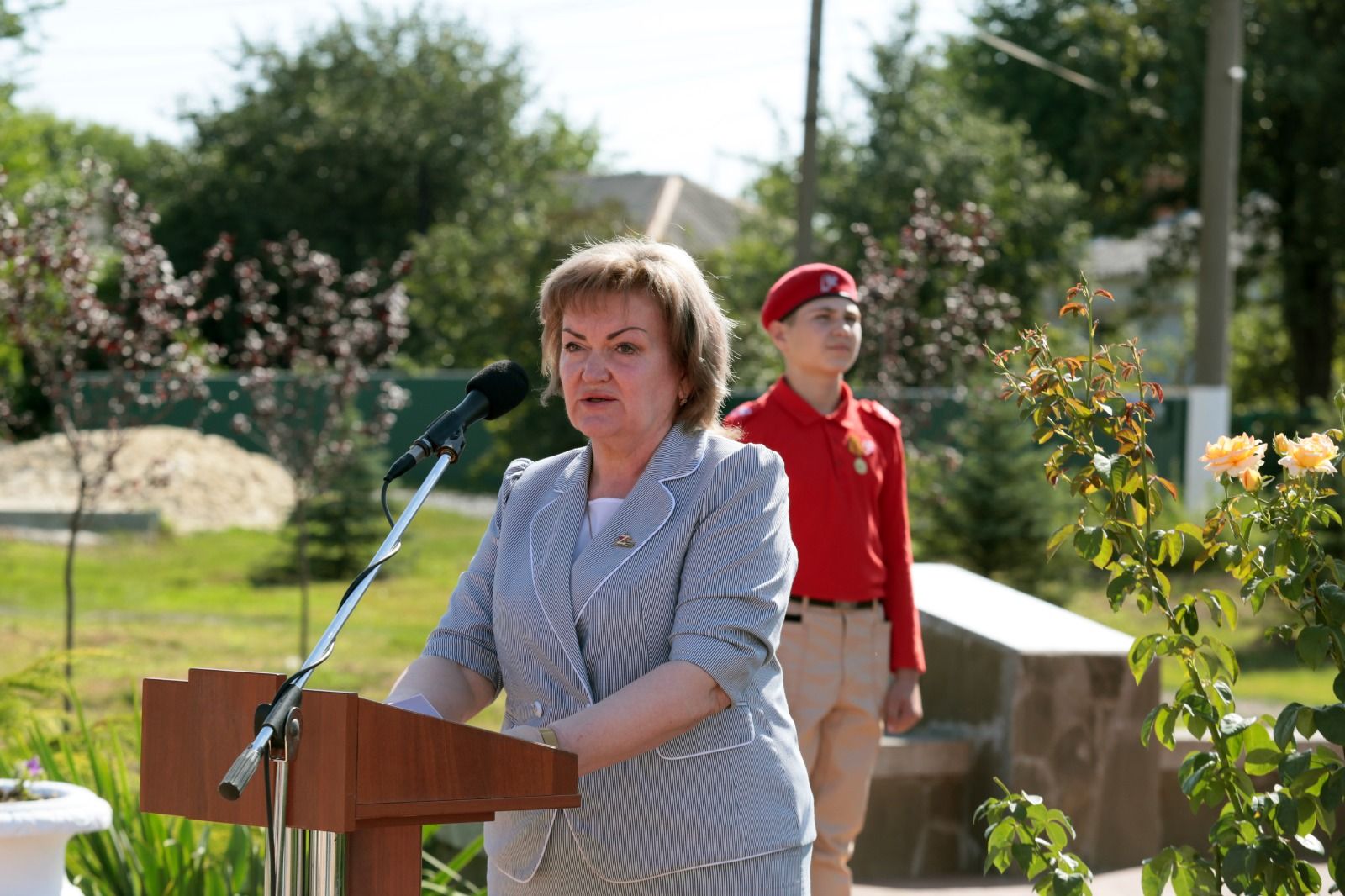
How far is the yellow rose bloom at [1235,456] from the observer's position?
2838 millimetres

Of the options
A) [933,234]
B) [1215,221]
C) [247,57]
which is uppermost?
[247,57]

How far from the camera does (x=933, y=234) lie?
11.6 meters

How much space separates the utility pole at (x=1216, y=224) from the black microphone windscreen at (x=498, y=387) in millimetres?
13772

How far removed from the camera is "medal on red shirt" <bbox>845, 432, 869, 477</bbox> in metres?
4.68

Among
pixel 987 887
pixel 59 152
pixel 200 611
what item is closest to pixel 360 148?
pixel 59 152

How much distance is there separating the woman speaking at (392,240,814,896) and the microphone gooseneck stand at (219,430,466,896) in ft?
1.18

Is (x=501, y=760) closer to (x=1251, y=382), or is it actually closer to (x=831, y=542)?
(x=831, y=542)

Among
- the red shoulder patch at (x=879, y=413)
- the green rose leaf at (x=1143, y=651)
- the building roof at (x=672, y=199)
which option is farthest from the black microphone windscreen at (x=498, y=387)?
the building roof at (x=672, y=199)

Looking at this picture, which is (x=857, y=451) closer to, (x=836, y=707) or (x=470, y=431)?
(x=836, y=707)

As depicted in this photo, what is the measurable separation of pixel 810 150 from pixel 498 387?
11047mm

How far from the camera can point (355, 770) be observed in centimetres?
208

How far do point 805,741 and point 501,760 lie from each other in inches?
100

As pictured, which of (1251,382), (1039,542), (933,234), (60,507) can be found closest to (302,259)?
(933,234)

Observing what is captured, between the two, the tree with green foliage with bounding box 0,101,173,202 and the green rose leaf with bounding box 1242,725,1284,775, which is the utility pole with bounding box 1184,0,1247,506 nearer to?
the tree with green foliage with bounding box 0,101,173,202
